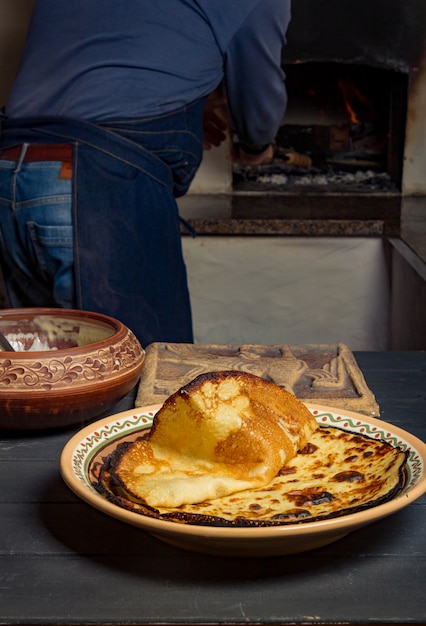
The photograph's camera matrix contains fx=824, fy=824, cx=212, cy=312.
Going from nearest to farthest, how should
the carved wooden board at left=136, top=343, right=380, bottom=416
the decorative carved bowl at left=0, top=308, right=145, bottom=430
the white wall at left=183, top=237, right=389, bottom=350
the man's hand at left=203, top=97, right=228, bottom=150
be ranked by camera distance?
the decorative carved bowl at left=0, top=308, right=145, bottom=430
the carved wooden board at left=136, top=343, right=380, bottom=416
the white wall at left=183, top=237, right=389, bottom=350
the man's hand at left=203, top=97, right=228, bottom=150

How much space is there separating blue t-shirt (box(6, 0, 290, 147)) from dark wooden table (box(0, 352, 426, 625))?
100 centimetres

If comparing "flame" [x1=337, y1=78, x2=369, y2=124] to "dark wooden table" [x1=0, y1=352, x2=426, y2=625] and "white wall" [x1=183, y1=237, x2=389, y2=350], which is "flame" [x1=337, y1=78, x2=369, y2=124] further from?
"dark wooden table" [x1=0, y1=352, x2=426, y2=625]

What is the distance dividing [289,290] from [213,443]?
188 cm

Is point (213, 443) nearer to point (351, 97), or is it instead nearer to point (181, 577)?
point (181, 577)

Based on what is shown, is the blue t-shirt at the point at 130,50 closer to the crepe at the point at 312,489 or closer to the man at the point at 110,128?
the man at the point at 110,128

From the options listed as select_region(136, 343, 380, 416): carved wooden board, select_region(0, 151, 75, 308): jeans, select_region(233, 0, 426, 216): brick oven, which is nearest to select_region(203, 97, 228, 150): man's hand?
select_region(233, 0, 426, 216): brick oven

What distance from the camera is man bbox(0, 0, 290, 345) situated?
150 cm

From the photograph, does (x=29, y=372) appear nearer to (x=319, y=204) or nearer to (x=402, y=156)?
Answer: (x=319, y=204)

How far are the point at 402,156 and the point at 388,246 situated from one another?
69 centimetres

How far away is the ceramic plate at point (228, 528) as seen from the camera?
1.73 feet

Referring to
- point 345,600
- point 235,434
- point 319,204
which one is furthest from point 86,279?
point 319,204

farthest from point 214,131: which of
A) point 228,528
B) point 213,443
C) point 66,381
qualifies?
point 228,528

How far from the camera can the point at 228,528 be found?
53 cm

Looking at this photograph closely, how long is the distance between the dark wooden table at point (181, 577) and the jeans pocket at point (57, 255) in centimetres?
90
